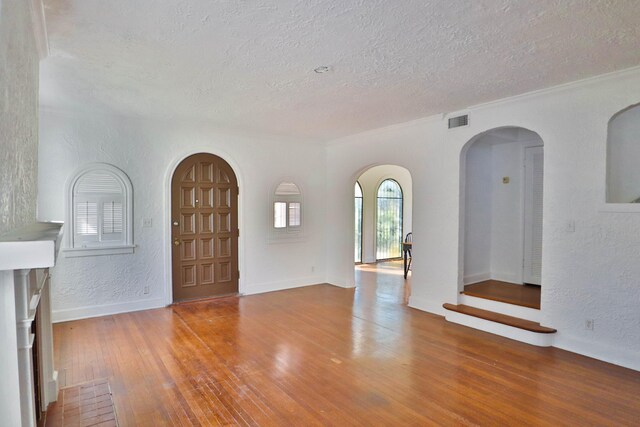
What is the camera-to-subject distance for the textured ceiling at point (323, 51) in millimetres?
2273

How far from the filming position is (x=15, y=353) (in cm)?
111

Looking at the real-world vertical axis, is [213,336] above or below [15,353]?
below

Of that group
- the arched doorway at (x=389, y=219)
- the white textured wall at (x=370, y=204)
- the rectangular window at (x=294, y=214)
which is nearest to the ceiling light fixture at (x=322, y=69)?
the rectangular window at (x=294, y=214)

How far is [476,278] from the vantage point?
5.84m

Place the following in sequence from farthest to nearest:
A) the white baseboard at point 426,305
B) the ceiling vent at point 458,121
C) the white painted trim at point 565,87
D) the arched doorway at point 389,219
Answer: the arched doorway at point 389,219 → the white baseboard at point 426,305 → the ceiling vent at point 458,121 → the white painted trim at point 565,87

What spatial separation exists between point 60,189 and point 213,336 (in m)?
2.69

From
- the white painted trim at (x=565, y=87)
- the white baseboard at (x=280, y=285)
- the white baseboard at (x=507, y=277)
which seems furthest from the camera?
the white baseboard at (x=280, y=285)

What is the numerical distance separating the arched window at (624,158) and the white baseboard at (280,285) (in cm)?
459

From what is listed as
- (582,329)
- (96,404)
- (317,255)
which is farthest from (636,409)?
(317,255)

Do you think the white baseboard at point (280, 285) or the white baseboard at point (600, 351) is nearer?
the white baseboard at point (600, 351)

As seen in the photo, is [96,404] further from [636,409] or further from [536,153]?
[536,153]

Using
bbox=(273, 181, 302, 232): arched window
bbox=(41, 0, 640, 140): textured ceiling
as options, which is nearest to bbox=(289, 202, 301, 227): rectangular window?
bbox=(273, 181, 302, 232): arched window

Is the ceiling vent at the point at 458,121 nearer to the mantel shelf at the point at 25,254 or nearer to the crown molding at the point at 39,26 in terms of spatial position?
the crown molding at the point at 39,26

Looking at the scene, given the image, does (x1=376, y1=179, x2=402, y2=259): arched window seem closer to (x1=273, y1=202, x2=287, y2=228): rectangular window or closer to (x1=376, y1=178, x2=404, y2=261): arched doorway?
(x1=376, y1=178, x2=404, y2=261): arched doorway
